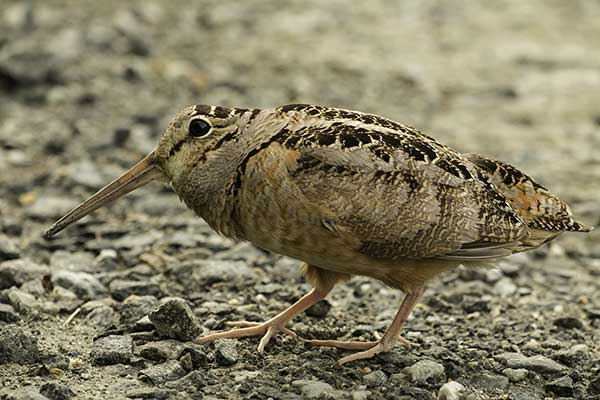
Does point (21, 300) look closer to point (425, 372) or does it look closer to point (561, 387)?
point (425, 372)

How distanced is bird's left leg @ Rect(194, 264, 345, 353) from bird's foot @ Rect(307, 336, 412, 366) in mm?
204

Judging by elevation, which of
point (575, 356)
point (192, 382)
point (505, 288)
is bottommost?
point (192, 382)

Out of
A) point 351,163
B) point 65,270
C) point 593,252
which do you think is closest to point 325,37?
point 593,252

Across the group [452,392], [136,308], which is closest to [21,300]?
[136,308]

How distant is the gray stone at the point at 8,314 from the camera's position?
20.3ft

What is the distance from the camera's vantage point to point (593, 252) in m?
8.58

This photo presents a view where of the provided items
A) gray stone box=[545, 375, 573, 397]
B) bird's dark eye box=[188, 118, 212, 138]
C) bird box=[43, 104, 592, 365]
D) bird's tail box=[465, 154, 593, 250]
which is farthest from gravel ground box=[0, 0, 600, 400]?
bird's dark eye box=[188, 118, 212, 138]

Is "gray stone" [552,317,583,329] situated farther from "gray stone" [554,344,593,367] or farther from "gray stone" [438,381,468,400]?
"gray stone" [438,381,468,400]

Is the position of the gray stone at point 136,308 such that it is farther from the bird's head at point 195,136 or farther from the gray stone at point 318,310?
the gray stone at point 318,310

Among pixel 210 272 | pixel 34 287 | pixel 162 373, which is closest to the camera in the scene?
pixel 162 373

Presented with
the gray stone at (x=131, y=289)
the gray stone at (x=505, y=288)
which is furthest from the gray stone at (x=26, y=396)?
the gray stone at (x=505, y=288)

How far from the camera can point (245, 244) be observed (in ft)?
26.3

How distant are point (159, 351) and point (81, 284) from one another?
4.24 ft

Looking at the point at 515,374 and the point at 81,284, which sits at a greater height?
the point at 515,374
